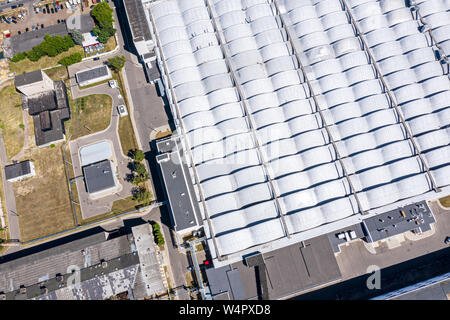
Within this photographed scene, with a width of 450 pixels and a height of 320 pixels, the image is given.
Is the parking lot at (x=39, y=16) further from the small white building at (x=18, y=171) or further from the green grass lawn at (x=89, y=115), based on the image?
the small white building at (x=18, y=171)

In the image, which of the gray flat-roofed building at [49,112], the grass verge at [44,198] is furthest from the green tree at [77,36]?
the grass verge at [44,198]

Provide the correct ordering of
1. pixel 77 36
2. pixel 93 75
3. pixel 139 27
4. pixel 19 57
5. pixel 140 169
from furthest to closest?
pixel 19 57 < pixel 77 36 < pixel 93 75 < pixel 139 27 < pixel 140 169

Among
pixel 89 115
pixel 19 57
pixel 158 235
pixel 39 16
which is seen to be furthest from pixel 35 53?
pixel 158 235

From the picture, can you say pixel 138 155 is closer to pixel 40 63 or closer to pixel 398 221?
pixel 40 63

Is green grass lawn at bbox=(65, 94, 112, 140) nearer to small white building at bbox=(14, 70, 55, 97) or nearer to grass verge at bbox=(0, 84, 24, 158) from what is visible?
small white building at bbox=(14, 70, 55, 97)

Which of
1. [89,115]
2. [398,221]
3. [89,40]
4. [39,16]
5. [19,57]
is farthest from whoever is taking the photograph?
[39,16]
